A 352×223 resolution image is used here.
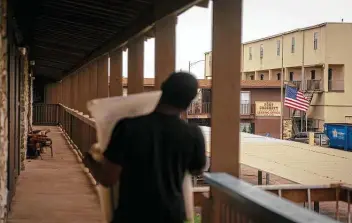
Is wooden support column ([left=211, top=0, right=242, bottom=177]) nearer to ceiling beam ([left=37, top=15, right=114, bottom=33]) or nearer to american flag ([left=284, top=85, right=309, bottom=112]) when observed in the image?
ceiling beam ([left=37, top=15, right=114, bottom=33])

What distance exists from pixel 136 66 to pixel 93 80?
16.2 ft

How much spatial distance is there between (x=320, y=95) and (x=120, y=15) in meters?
32.5

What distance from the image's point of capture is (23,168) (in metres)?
11.0

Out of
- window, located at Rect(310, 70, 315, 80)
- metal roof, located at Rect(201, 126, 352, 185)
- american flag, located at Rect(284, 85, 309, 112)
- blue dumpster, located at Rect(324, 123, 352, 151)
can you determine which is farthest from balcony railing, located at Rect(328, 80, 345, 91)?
metal roof, located at Rect(201, 126, 352, 185)

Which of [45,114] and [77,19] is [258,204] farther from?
[45,114]

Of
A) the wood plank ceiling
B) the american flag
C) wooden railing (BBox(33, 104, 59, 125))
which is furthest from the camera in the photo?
the american flag

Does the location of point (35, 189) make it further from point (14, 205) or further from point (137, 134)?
point (137, 134)

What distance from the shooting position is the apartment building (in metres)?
36.4

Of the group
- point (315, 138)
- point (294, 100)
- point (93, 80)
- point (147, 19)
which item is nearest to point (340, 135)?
point (315, 138)

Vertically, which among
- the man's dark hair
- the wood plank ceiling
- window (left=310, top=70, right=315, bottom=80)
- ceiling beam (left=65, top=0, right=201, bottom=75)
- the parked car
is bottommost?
the parked car

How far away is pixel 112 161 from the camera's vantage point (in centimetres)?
268

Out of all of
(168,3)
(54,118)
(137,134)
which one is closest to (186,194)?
(137,134)

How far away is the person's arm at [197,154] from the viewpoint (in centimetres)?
277

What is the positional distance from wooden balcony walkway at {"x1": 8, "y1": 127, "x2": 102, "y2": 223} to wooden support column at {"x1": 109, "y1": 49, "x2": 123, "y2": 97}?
160cm
